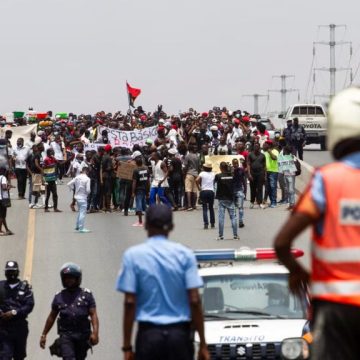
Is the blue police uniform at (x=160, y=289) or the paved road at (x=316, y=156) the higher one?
the blue police uniform at (x=160, y=289)

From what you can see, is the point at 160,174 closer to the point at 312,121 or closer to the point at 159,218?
the point at 312,121

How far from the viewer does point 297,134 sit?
48188 millimetres

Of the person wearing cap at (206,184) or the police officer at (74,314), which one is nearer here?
the police officer at (74,314)

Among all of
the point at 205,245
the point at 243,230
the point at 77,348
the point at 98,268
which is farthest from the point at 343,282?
the point at 243,230

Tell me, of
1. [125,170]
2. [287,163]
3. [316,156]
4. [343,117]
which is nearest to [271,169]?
[287,163]

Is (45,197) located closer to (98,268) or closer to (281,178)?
(281,178)

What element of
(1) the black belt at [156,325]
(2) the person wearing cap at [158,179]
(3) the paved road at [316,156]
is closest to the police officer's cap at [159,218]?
(1) the black belt at [156,325]

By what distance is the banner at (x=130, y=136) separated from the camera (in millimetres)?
43094

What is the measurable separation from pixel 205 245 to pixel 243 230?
2.85 m

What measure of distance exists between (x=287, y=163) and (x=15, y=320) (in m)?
21.0

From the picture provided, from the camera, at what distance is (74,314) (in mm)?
16375

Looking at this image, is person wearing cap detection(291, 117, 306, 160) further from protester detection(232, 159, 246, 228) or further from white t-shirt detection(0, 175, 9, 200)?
white t-shirt detection(0, 175, 9, 200)

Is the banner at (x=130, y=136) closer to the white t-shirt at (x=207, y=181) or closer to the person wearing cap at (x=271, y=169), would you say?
the person wearing cap at (x=271, y=169)

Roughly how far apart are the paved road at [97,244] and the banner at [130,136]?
7.36ft
